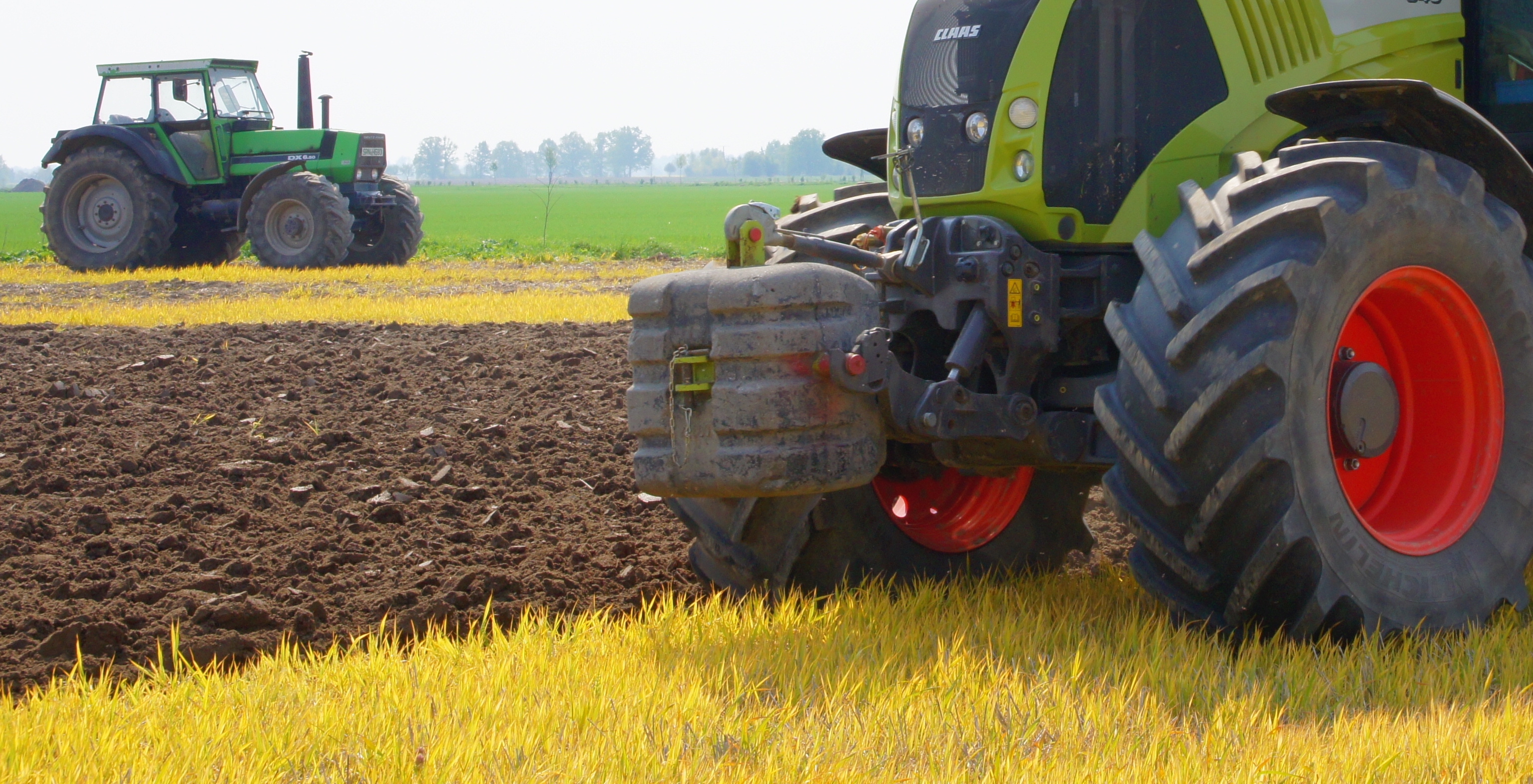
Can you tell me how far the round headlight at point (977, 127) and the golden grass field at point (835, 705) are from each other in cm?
131

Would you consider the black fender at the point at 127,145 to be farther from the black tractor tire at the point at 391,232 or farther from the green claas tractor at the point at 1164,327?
the green claas tractor at the point at 1164,327

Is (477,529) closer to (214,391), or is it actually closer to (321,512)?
(321,512)

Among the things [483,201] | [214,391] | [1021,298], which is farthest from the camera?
[483,201]

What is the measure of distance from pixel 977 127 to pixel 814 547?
131cm

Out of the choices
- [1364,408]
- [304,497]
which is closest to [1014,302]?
[1364,408]

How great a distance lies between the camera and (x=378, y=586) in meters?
4.72

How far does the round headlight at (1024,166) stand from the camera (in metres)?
4.09

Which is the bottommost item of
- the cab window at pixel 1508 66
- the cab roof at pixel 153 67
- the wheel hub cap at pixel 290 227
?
the wheel hub cap at pixel 290 227

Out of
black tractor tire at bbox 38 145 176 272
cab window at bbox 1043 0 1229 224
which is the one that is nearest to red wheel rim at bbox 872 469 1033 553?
cab window at bbox 1043 0 1229 224

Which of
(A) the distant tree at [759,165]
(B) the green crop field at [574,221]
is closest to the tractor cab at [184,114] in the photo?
(B) the green crop field at [574,221]

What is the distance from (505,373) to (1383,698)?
6.04 metres

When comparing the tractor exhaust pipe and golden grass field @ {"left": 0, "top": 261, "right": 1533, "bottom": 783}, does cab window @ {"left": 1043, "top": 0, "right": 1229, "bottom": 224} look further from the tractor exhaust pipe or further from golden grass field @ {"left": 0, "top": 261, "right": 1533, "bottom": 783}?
the tractor exhaust pipe

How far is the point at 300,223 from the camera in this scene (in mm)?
18391

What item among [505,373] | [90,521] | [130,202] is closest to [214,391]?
[505,373]
